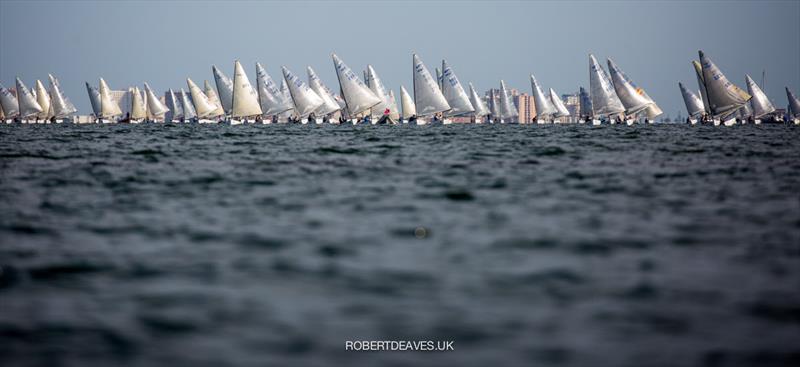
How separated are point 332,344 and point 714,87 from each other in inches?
4037

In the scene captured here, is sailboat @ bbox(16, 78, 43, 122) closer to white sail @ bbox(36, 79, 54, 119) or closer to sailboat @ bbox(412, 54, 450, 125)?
white sail @ bbox(36, 79, 54, 119)

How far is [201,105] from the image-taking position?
5694 inches

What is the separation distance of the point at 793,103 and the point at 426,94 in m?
97.6

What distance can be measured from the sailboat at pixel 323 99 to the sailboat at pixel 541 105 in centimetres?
5070

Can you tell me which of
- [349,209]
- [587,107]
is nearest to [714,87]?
[587,107]

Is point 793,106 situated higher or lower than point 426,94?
lower

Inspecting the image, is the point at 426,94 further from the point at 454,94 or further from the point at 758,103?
the point at 758,103

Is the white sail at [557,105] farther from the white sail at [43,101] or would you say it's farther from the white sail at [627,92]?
the white sail at [43,101]

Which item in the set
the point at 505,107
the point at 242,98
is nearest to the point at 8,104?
the point at 242,98

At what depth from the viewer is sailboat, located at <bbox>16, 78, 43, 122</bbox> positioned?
5851 inches

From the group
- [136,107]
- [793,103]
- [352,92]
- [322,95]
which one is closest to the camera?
Result: [352,92]

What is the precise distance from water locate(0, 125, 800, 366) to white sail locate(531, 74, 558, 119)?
140032mm

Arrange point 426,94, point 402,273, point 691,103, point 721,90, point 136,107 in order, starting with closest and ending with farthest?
1. point 402,273
2. point 721,90
3. point 426,94
4. point 691,103
5. point 136,107

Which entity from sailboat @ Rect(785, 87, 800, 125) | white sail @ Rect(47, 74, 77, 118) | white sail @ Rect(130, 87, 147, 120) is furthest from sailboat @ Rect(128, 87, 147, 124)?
sailboat @ Rect(785, 87, 800, 125)
